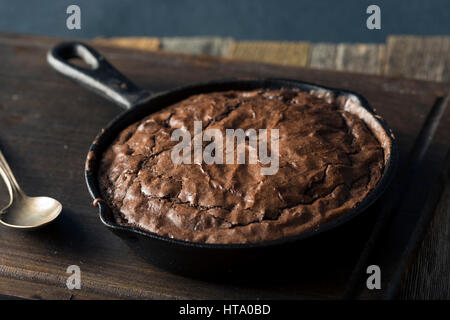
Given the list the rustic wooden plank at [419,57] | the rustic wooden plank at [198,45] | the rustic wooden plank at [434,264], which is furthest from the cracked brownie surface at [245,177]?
the rustic wooden plank at [198,45]

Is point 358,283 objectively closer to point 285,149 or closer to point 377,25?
point 285,149

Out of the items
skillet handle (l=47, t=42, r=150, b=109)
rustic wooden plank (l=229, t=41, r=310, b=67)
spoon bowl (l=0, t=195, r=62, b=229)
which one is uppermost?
rustic wooden plank (l=229, t=41, r=310, b=67)

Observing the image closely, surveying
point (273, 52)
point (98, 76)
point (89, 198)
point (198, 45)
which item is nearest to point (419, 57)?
point (273, 52)

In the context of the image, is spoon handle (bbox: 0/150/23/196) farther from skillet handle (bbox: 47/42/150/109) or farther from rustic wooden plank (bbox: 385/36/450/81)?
rustic wooden plank (bbox: 385/36/450/81)

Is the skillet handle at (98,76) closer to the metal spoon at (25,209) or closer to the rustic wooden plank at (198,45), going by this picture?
the metal spoon at (25,209)

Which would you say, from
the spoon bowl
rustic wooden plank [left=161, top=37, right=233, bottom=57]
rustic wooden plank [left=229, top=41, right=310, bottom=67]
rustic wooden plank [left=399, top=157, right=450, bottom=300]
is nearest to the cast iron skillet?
the spoon bowl
